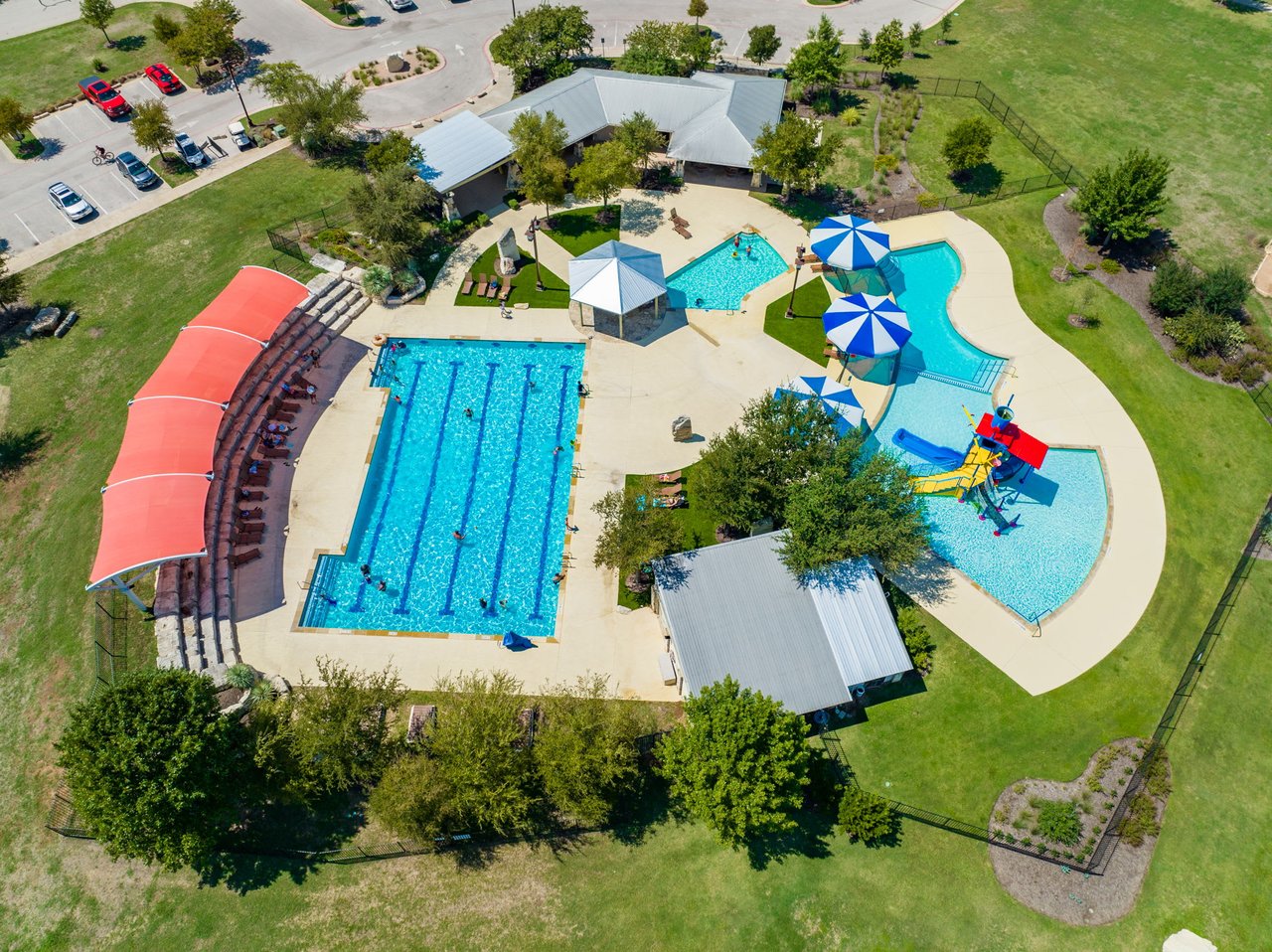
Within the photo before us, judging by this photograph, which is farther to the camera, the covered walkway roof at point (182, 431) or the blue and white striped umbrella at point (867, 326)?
the blue and white striped umbrella at point (867, 326)

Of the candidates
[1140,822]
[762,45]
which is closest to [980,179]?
[762,45]

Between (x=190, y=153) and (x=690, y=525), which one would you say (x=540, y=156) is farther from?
(x=690, y=525)

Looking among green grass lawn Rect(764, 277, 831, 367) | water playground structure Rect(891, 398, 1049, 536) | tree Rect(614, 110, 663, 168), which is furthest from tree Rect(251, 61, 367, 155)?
water playground structure Rect(891, 398, 1049, 536)

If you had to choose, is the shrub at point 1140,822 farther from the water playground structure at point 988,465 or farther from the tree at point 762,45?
the tree at point 762,45

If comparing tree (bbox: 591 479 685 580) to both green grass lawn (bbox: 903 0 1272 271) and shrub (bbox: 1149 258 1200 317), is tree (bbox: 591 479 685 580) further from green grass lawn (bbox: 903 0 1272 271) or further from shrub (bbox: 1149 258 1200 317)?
green grass lawn (bbox: 903 0 1272 271)

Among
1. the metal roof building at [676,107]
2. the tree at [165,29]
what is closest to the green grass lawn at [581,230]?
the metal roof building at [676,107]
